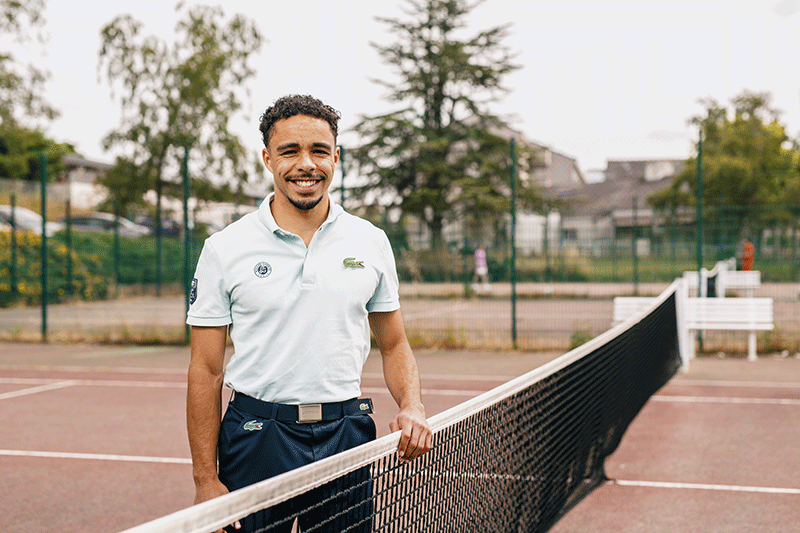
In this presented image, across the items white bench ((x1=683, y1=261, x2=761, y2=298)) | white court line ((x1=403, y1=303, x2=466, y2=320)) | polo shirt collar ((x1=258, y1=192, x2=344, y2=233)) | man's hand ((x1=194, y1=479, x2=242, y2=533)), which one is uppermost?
polo shirt collar ((x1=258, y1=192, x2=344, y2=233))

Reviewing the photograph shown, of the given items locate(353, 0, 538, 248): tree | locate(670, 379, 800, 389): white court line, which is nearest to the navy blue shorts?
locate(670, 379, 800, 389): white court line

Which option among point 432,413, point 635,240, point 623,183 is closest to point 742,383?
point 432,413

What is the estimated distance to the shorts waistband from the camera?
7.75 ft

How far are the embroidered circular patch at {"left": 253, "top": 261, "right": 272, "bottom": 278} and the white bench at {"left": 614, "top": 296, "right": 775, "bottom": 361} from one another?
918cm

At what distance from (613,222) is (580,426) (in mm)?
11245

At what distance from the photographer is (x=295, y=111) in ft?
8.07

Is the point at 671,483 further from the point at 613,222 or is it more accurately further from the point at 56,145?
the point at 56,145

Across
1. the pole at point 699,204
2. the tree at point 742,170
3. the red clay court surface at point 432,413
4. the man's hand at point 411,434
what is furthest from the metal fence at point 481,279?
the tree at point 742,170

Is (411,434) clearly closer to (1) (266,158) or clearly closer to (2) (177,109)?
(1) (266,158)

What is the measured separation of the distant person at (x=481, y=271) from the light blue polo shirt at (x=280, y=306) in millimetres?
11393

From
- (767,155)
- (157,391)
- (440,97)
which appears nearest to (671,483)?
(157,391)

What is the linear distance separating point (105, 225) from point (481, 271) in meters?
11.1

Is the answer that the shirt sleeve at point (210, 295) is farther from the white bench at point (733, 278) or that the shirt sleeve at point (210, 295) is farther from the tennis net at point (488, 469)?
the white bench at point (733, 278)

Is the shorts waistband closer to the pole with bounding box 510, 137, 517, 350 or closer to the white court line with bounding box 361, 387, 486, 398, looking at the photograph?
the white court line with bounding box 361, 387, 486, 398
